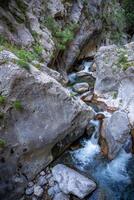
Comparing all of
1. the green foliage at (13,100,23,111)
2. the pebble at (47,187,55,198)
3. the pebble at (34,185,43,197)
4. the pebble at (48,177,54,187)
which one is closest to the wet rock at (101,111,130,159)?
the pebble at (48,177,54,187)

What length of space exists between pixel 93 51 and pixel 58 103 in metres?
11.7

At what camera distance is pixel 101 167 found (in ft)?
27.2

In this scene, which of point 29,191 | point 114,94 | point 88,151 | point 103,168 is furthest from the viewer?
point 114,94

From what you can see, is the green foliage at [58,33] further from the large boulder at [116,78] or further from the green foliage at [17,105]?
the green foliage at [17,105]

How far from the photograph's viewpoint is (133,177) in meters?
8.01

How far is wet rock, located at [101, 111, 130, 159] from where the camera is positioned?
28.0 feet

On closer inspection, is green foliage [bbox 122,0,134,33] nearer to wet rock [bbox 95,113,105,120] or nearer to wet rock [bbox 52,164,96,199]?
wet rock [bbox 95,113,105,120]

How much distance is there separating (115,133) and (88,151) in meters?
1.08

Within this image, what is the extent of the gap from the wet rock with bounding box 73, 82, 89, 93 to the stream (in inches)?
141

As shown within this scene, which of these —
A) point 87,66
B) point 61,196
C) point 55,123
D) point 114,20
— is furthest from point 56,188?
point 114,20

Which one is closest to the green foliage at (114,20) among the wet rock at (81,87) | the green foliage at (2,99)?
the wet rock at (81,87)

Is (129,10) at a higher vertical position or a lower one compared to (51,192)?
higher

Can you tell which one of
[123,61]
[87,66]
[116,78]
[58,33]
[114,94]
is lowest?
[114,94]

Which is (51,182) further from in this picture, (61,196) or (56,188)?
(61,196)
